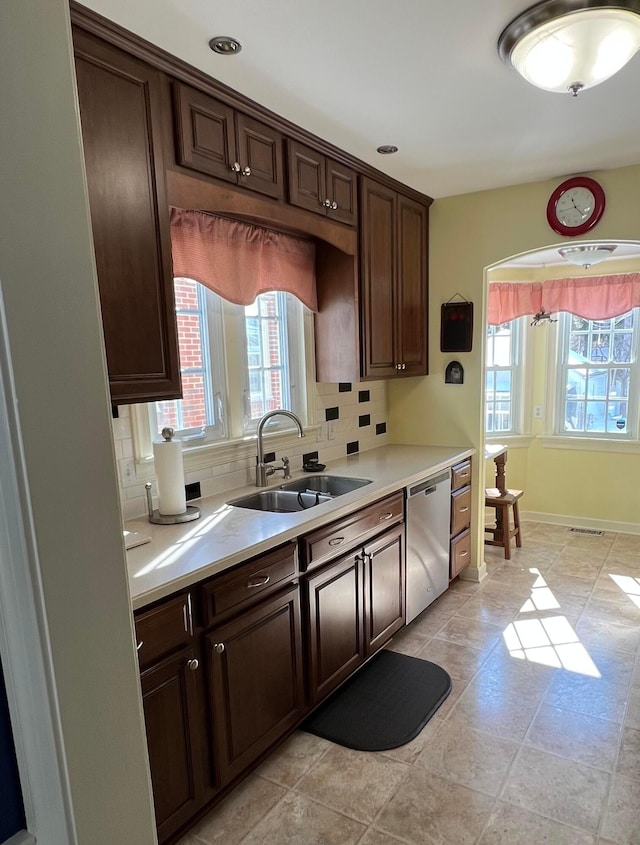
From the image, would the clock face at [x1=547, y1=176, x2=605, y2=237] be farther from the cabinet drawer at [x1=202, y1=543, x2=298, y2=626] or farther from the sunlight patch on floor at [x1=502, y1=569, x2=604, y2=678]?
the cabinet drawer at [x1=202, y1=543, x2=298, y2=626]

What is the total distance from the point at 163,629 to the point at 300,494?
1.18 metres

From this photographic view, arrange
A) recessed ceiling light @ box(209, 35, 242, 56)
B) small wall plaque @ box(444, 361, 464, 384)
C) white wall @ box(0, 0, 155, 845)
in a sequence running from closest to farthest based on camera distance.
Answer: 1. white wall @ box(0, 0, 155, 845)
2. recessed ceiling light @ box(209, 35, 242, 56)
3. small wall plaque @ box(444, 361, 464, 384)

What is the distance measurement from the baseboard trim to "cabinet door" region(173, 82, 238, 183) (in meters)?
4.31

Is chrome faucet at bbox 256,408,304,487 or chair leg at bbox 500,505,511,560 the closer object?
chrome faucet at bbox 256,408,304,487

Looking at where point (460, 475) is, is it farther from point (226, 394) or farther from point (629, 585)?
point (226, 394)

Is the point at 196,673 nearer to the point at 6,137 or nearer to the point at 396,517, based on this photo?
the point at 396,517

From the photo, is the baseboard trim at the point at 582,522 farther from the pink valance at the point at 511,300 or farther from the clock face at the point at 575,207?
the clock face at the point at 575,207

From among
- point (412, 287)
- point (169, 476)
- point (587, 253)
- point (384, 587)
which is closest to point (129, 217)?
point (169, 476)

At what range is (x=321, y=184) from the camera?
2648mm

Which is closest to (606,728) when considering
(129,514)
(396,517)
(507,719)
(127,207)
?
(507,719)

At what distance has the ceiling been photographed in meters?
1.60

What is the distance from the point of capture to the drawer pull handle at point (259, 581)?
74.7 inches

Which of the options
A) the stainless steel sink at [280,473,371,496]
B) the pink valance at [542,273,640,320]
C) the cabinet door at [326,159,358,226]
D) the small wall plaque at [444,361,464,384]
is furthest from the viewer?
the pink valance at [542,273,640,320]

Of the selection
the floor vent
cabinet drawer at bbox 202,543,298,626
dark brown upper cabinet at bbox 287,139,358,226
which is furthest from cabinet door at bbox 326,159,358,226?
the floor vent
